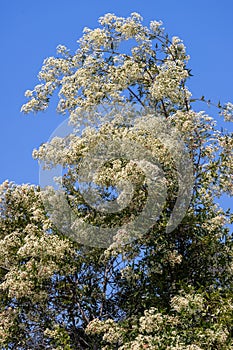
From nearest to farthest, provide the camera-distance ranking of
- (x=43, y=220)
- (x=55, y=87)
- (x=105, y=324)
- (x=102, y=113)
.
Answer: (x=105, y=324) → (x=43, y=220) → (x=102, y=113) → (x=55, y=87)

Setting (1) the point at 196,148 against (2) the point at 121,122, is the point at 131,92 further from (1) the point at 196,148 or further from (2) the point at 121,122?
(1) the point at 196,148

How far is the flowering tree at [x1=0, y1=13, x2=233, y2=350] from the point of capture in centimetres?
1091

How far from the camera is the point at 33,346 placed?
39.4 feet

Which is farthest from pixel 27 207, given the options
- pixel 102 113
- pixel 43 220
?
pixel 102 113

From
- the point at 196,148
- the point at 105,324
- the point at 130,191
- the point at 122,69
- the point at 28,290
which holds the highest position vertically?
the point at 122,69

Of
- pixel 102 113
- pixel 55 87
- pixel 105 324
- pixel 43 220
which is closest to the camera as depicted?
pixel 105 324

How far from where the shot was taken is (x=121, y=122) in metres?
12.3

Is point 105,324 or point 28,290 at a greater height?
point 28,290

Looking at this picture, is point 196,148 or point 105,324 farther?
point 196,148

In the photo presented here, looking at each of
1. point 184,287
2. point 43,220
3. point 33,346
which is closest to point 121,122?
point 43,220

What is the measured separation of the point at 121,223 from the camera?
1148cm

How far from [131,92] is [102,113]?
31.4 inches

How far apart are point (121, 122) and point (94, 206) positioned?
1.56m

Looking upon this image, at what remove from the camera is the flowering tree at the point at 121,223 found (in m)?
10.9
